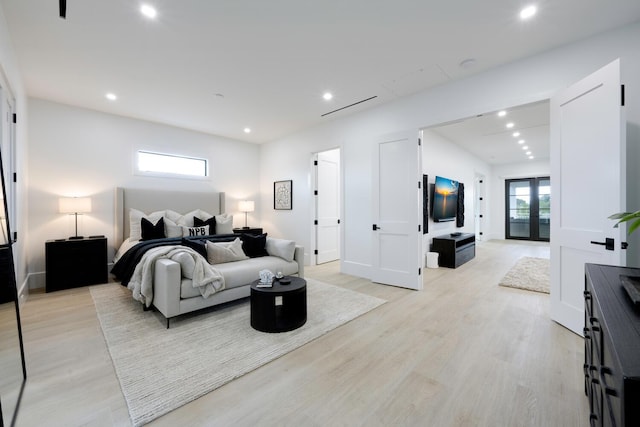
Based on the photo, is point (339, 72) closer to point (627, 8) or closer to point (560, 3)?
point (560, 3)

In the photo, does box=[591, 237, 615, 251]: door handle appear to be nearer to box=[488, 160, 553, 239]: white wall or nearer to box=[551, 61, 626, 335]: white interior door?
box=[551, 61, 626, 335]: white interior door

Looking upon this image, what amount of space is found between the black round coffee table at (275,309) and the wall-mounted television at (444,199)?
401 centimetres

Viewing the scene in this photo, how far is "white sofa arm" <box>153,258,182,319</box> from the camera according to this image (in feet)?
8.35

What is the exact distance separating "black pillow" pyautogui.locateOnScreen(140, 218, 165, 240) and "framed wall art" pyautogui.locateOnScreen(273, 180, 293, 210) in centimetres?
240

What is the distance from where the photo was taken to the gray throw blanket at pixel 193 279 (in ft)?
8.98

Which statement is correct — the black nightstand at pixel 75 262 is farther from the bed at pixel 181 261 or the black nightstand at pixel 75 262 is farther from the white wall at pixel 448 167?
the white wall at pixel 448 167

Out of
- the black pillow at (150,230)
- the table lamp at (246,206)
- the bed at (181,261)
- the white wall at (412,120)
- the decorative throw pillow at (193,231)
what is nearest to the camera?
the white wall at (412,120)

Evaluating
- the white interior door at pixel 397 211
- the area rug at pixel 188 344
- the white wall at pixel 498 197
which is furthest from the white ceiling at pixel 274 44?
Result: the white wall at pixel 498 197

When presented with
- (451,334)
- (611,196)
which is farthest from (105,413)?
(611,196)

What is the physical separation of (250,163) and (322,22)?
176 inches

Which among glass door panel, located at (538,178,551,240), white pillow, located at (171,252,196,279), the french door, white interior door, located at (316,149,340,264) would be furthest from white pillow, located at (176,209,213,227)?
glass door panel, located at (538,178,551,240)

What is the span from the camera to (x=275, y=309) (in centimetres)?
262

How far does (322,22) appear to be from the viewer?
238 centimetres

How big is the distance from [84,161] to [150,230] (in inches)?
62.1
